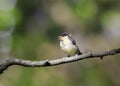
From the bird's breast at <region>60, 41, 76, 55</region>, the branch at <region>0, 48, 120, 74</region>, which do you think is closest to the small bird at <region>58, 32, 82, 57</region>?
the bird's breast at <region>60, 41, 76, 55</region>

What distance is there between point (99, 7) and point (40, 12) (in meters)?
2.44

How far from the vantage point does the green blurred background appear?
10.7 m

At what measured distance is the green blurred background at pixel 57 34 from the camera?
10711mm

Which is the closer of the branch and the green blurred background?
the branch

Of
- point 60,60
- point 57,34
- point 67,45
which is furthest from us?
point 57,34

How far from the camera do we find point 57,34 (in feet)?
50.1

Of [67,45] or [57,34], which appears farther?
[57,34]

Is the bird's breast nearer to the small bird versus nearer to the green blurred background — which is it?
the small bird

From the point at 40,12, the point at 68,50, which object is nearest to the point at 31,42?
the point at 40,12

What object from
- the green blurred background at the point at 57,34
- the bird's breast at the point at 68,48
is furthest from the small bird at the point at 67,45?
the green blurred background at the point at 57,34

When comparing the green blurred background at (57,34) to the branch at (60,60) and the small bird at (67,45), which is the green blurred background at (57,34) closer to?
the small bird at (67,45)

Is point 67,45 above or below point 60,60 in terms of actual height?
above

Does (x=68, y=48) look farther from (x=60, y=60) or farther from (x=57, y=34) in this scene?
(x=57, y=34)

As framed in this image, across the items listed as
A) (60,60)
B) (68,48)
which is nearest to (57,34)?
(68,48)
